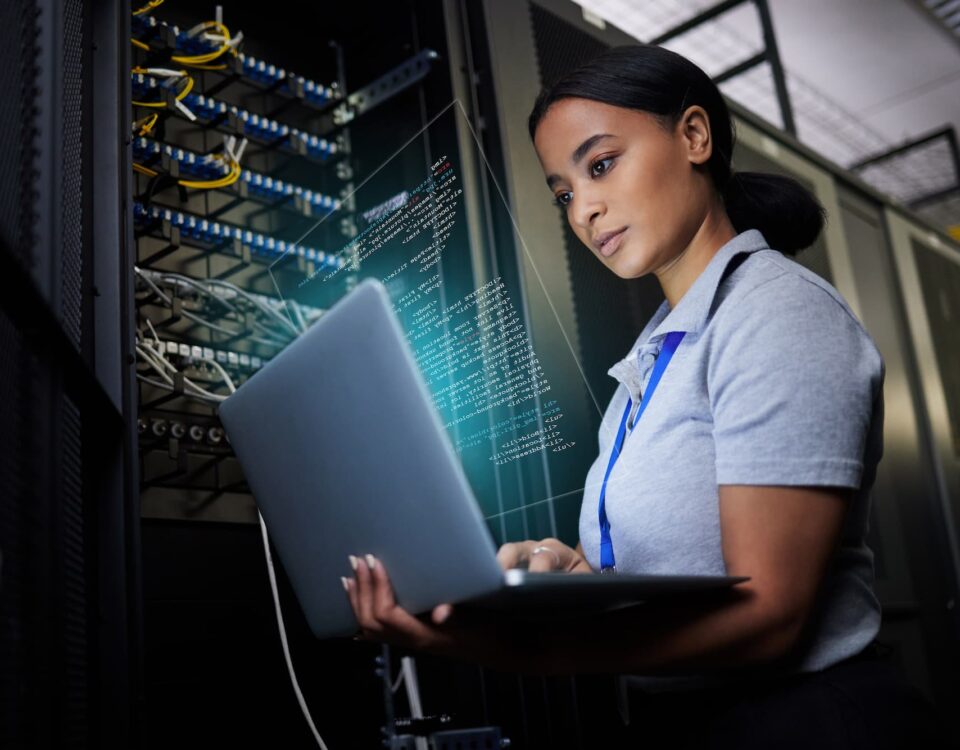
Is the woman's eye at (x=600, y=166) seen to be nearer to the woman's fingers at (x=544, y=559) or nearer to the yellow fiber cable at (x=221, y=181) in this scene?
the woman's fingers at (x=544, y=559)

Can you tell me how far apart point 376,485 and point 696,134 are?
665 mm

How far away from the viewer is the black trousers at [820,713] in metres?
0.86

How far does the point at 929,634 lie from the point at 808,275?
1953 millimetres

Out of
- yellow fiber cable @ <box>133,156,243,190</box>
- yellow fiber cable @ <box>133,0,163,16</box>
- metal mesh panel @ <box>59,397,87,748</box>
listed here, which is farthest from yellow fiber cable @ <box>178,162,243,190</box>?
metal mesh panel @ <box>59,397,87,748</box>

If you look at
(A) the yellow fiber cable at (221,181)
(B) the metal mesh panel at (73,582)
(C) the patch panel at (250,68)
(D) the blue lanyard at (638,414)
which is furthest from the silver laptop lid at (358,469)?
(C) the patch panel at (250,68)

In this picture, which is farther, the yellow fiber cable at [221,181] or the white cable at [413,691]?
the yellow fiber cable at [221,181]

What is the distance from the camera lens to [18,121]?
959mm

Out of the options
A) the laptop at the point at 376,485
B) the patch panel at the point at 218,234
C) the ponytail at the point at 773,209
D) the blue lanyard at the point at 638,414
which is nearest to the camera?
the laptop at the point at 376,485

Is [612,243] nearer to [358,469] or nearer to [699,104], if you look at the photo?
[699,104]

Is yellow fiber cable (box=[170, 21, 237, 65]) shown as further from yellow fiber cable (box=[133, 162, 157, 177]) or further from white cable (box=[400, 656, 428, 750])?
white cable (box=[400, 656, 428, 750])

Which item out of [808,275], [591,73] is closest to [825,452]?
[808,275]

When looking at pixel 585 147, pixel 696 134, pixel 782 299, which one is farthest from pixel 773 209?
pixel 782 299

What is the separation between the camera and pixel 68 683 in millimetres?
945

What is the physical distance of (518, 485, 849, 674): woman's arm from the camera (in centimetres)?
83
